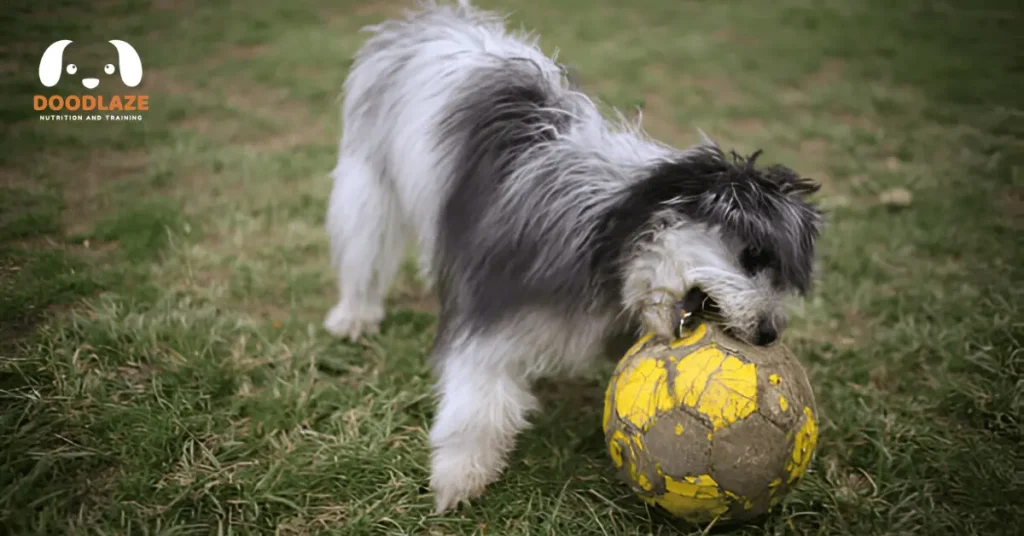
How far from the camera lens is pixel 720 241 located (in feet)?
7.18

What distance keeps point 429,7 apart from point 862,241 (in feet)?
8.80

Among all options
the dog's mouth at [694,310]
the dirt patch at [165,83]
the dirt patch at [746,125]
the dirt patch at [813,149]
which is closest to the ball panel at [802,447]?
the dog's mouth at [694,310]

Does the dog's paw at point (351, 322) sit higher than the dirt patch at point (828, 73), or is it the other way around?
the dirt patch at point (828, 73)

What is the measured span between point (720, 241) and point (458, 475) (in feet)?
3.60

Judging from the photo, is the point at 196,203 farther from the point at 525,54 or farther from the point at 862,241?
the point at 862,241

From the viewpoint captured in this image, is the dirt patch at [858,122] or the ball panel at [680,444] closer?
the ball panel at [680,444]

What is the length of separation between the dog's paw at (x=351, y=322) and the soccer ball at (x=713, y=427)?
5.09ft

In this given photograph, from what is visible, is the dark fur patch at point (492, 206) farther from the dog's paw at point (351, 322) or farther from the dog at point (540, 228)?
the dog's paw at point (351, 322)

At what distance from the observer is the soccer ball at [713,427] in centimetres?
210

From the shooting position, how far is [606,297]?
7.88ft

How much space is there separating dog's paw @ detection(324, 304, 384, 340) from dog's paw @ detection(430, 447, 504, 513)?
104 cm

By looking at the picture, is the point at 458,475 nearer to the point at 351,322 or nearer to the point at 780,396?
the point at 780,396

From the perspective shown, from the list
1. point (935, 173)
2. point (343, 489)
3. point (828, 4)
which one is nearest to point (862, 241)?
point (935, 173)

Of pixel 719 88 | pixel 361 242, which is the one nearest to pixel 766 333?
pixel 361 242
